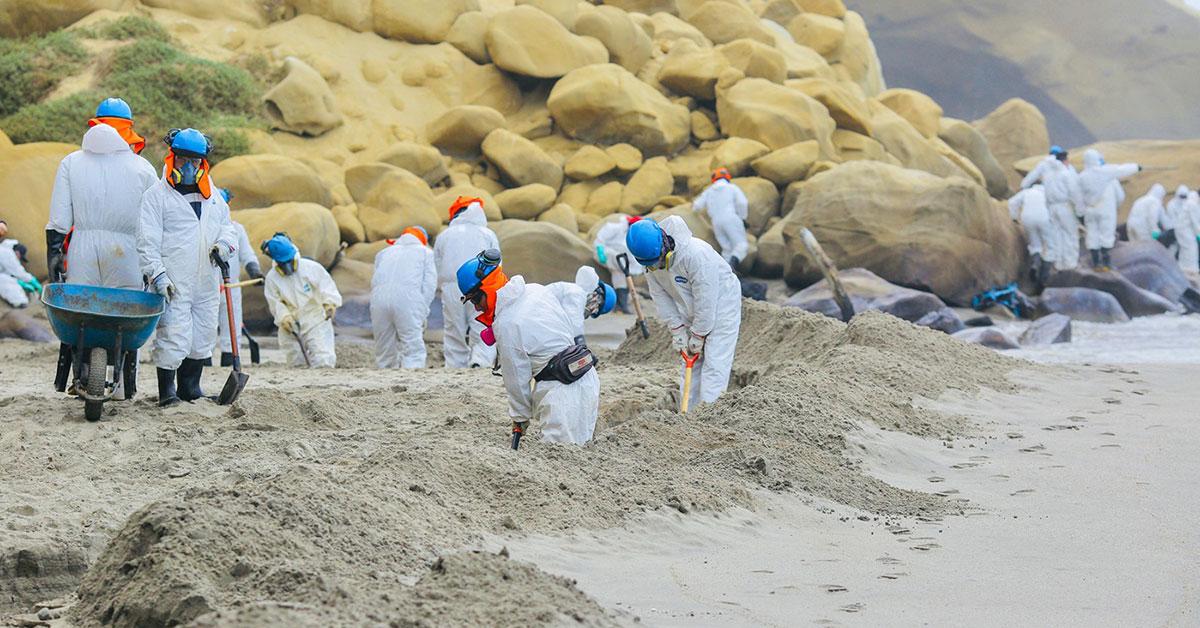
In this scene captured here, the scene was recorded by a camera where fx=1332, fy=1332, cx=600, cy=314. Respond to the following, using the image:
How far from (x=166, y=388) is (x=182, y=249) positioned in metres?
0.79

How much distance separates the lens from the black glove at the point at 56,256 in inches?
281

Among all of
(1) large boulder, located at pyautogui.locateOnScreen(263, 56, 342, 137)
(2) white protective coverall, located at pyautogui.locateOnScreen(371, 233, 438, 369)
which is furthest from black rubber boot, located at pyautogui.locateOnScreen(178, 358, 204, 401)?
(1) large boulder, located at pyautogui.locateOnScreen(263, 56, 342, 137)

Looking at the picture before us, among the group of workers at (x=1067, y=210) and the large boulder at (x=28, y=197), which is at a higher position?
the group of workers at (x=1067, y=210)

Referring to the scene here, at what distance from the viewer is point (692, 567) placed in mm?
4410

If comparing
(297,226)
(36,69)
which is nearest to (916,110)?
(297,226)

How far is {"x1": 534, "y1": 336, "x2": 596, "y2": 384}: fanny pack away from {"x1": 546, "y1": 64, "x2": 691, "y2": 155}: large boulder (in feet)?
55.8

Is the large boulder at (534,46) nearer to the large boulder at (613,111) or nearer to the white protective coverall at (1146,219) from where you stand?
the large boulder at (613,111)

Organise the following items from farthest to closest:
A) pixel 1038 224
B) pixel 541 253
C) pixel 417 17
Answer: pixel 417 17 → pixel 1038 224 → pixel 541 253

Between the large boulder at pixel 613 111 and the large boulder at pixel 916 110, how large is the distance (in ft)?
25.4

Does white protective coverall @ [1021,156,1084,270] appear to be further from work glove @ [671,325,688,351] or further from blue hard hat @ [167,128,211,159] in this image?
blue hard hat @ [167,128,211,159]

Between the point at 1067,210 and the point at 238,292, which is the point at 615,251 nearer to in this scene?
the point at 238,292

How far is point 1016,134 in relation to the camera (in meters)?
35.2

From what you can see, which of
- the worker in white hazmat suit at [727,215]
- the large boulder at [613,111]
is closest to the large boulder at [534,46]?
the large boulder at [613,111]

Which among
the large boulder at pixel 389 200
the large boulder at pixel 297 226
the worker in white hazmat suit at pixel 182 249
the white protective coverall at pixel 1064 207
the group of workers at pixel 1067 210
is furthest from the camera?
the white protective coverall at pixel 1064 207
